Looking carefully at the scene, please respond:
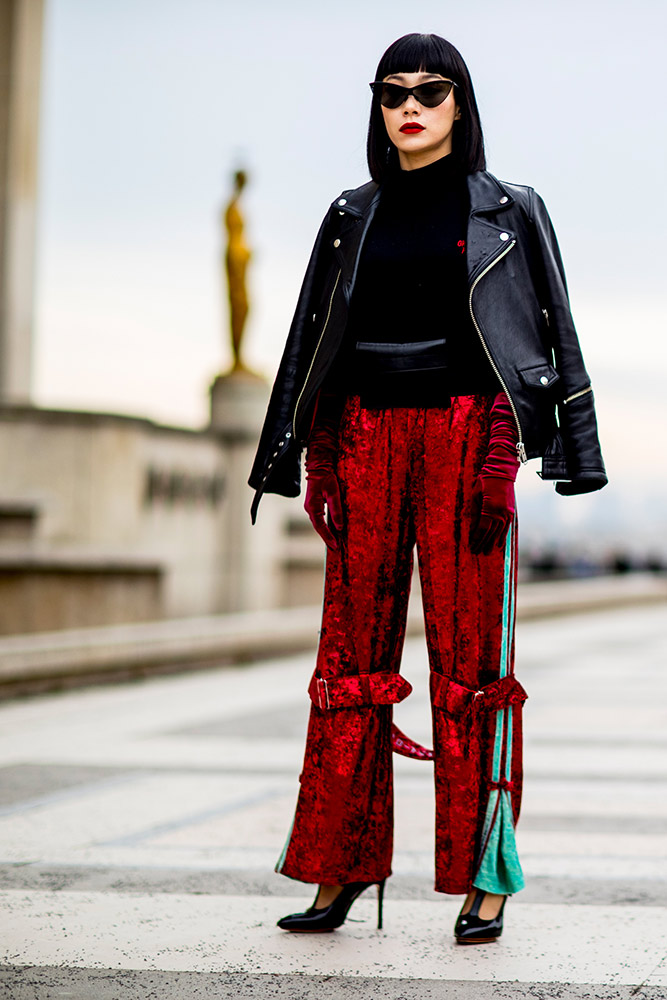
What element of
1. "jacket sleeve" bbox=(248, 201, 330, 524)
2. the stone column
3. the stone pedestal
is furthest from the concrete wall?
"jacket sleeve" bbox=(248, 201, 330, 524)

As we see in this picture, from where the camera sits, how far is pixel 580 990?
2691mm

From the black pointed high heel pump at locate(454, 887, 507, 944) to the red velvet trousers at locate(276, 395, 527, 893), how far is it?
62 millimetres

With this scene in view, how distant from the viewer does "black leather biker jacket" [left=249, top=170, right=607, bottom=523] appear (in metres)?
3.05

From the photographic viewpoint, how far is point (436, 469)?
311cm

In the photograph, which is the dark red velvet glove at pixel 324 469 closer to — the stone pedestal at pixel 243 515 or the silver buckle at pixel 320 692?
the silver buckle at pixel 320 692

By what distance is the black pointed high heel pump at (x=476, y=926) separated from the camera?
120 inches

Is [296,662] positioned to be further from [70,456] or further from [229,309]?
[229,309]

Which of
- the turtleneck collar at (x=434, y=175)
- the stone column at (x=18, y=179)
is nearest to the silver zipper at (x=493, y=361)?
the turtleneck collar at (x=434, y=175)

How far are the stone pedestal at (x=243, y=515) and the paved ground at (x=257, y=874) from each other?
10.1m

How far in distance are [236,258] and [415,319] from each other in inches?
665

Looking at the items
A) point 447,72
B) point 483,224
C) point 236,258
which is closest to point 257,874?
point 483,224

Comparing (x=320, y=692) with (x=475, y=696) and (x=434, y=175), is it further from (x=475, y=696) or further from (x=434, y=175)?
(x=434, y=175)

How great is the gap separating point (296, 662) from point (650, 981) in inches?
388

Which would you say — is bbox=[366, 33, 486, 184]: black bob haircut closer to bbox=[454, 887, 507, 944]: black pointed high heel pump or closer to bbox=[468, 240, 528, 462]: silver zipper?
bbox=[468, 240, 528, 462]: silver zipper
